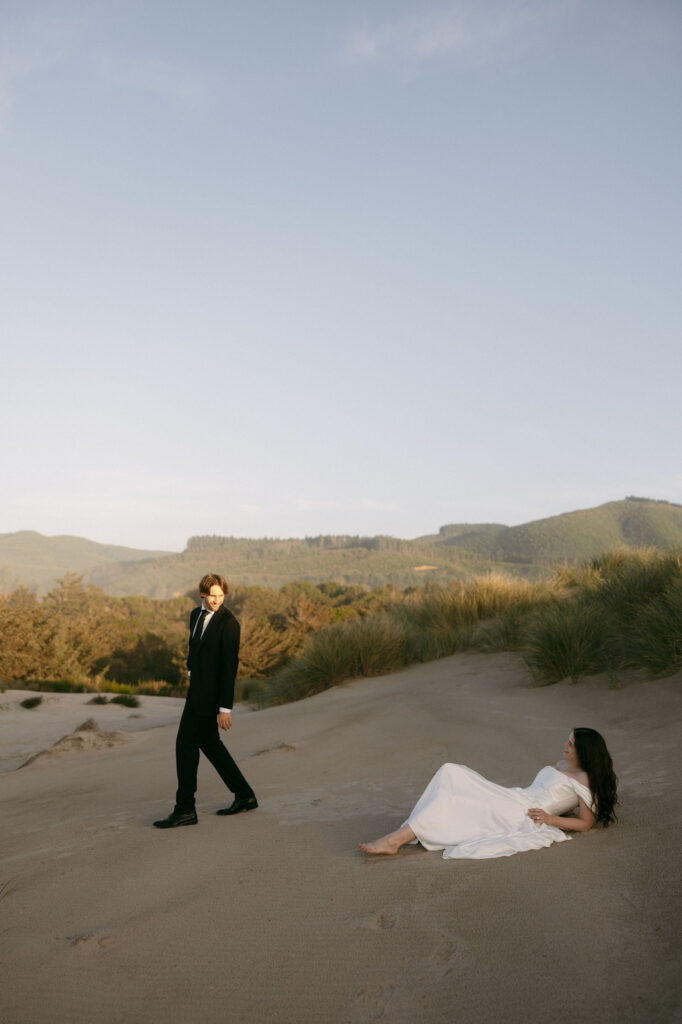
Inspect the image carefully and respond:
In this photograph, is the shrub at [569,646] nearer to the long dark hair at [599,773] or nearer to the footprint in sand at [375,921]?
the long dark hair at [599,773]

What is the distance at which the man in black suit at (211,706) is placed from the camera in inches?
219

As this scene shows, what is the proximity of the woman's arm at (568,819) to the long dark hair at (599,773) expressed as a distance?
87 mm

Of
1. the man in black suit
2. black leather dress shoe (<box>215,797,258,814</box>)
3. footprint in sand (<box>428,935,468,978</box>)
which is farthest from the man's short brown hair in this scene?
footprint in sand (<box>428,935,468,978</box>)

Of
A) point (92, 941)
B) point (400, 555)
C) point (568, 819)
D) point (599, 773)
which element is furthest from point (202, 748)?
point (400, 555)

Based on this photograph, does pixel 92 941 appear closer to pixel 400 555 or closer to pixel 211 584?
pixel 211 584

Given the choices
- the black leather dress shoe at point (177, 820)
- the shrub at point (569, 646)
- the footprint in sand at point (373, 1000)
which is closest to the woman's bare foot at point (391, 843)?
the footprint in sand at point (373, 1000)

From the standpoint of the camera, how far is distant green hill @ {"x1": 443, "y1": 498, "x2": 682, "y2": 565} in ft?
310

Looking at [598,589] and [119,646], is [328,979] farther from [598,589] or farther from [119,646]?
[119,646]

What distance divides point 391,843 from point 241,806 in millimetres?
1647

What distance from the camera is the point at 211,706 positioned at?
5.63 meters

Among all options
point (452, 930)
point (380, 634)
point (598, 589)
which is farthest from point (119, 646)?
point (452, 930)

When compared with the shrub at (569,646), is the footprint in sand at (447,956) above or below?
below

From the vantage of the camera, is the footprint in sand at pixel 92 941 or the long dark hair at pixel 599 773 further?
the long dark hair at pixel 599 773

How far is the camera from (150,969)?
331 cm
